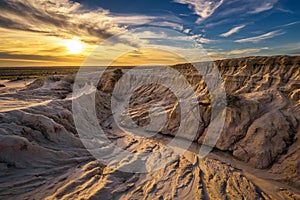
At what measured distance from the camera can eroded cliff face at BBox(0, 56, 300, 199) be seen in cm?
519

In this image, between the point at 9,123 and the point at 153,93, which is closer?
the point at 9,123

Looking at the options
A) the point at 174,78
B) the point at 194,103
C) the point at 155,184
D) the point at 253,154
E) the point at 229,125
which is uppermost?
the point at 174,78

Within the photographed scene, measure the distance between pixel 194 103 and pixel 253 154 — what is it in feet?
12.0

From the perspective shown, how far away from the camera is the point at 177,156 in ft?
24.4

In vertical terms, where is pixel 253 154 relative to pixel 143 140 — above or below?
above

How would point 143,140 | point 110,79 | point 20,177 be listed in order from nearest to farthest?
point 20,177 < point 143,140 < point 110,79

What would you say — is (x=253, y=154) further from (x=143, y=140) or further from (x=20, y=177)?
(x=20, y=177)

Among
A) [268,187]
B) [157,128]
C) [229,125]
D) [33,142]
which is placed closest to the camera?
[268,187]

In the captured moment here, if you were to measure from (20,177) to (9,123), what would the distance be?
6.56 ft

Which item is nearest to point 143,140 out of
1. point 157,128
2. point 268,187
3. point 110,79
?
point 157,128

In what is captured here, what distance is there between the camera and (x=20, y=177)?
514 cm

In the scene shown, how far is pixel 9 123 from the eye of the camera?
6137mm

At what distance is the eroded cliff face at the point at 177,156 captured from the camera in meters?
5.19

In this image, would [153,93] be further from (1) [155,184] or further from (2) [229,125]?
(1) [155,184]
